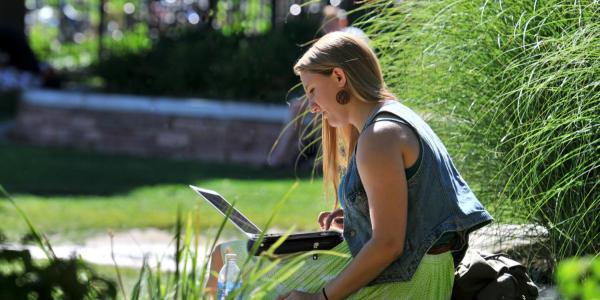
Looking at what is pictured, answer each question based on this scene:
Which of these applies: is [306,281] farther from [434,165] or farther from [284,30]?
[284,30]

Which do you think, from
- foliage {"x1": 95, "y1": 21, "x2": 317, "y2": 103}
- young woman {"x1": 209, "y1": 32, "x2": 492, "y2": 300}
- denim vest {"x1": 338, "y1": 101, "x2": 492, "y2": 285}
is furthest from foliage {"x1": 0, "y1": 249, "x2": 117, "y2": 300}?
foliage {"x1": 95, "y1": 21, "x2": 317, "y2": 103}

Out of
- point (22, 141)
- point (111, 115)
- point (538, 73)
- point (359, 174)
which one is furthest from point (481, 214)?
point (22, 141)

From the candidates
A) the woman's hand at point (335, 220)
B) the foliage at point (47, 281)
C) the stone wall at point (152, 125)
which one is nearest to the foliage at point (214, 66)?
the stone wall at point (152, 125)

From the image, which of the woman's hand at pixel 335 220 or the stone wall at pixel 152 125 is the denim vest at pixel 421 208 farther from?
the stone wall at pixel 152 125

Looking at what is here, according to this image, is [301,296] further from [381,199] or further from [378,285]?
[381,199]

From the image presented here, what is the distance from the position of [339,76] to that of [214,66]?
805 cm

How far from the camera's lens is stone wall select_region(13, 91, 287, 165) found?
389 inches

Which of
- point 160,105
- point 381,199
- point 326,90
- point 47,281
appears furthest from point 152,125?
point 47,281

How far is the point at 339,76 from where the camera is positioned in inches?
110

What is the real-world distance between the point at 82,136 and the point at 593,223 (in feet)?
27.4

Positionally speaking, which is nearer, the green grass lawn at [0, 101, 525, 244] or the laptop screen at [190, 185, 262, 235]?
the laptop screen at [190, 185, 262, 235]

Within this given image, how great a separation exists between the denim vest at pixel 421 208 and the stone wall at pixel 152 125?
22.5 feet

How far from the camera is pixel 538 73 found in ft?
10.3

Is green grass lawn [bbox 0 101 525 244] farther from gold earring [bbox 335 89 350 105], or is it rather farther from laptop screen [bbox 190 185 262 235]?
gold earring [bbox 335 89 350 105]
